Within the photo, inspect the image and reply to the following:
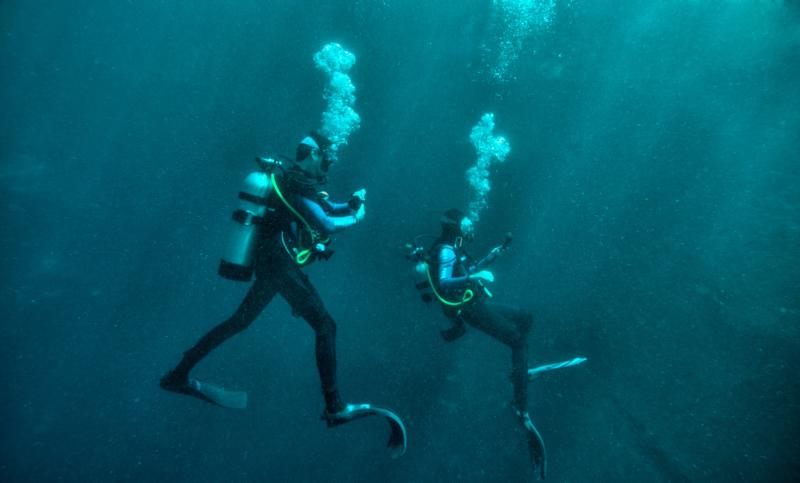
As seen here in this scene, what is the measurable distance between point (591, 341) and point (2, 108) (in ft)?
84.5

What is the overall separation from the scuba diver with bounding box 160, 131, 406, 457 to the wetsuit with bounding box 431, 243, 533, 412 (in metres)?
1.40

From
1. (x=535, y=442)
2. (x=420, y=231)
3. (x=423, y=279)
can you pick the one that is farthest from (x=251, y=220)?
(x=420, y=231)

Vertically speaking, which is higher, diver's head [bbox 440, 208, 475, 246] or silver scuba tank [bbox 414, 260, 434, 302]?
diver's head [bbox 440, 208, 475, 246]

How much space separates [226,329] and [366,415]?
5.80 ft

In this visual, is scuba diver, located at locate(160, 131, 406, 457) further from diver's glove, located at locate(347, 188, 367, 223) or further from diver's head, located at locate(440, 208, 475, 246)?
diver's head, located at locate(440, 208, 475, 246)

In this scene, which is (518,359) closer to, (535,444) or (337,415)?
(535,444)

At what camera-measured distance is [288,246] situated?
163 inches

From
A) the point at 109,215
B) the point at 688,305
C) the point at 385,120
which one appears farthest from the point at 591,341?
the point at 109,215

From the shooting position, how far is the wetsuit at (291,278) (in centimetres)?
395

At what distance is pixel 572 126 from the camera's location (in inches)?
620

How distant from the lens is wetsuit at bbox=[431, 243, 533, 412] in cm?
509

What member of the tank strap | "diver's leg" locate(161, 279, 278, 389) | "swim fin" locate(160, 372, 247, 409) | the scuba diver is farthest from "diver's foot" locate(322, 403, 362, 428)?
the tank strap

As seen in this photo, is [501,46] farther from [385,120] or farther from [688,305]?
[688,305]

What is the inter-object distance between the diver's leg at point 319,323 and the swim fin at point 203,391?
117 centimetres
